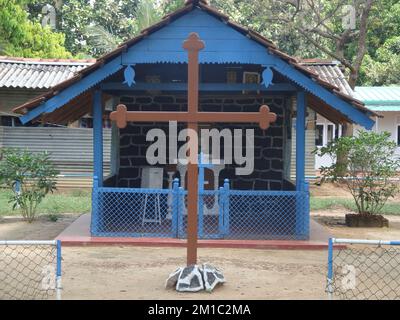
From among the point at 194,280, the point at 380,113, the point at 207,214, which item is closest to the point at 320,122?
the point at 380,113

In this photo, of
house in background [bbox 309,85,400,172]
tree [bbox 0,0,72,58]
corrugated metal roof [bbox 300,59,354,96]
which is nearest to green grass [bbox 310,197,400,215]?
corrugated metal roof [bbox 300,59,354,96]

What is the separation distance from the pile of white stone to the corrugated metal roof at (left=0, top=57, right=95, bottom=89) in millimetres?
12723

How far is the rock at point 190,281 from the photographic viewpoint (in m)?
6.35

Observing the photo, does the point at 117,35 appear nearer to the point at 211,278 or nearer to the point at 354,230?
the point at 354,230

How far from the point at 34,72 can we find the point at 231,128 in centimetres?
952

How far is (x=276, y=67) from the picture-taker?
953 cm

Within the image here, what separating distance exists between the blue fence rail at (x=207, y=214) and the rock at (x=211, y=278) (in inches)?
122

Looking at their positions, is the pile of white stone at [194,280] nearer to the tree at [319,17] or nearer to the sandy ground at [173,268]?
the sandy ground at [173,268]

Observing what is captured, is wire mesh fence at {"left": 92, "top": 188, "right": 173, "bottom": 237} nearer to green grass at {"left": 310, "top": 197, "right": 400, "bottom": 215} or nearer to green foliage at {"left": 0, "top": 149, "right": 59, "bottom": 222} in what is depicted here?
green foliage at {"left": 0, "top": 149, "right": 59, "bottom": 222}

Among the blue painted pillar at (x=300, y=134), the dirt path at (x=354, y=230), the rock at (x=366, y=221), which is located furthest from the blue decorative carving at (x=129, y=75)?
the rock at (x=366, y=221)

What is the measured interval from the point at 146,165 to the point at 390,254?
5202 mm

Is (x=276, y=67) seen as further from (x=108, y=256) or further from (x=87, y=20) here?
(x=87, y=20)

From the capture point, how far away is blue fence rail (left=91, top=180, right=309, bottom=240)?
9.80 m

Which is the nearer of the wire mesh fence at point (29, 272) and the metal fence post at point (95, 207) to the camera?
the wire mesh fence at point (29, 272)
